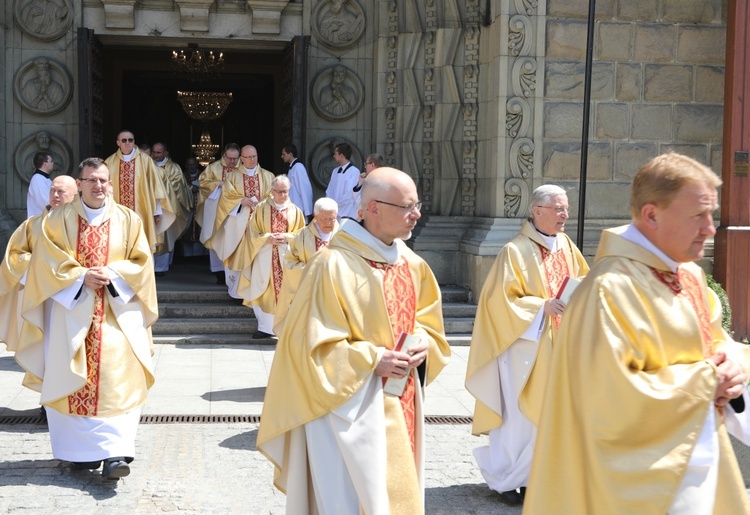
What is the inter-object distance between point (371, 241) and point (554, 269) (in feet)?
6.35

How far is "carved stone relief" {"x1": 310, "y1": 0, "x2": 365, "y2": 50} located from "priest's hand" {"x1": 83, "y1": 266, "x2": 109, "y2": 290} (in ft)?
25.9

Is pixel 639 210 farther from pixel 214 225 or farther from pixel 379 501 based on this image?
pixel 214 225

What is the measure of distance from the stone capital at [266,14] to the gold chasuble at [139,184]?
2484 mm

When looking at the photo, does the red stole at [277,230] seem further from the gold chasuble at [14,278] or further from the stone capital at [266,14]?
the stone capital at [266,14]

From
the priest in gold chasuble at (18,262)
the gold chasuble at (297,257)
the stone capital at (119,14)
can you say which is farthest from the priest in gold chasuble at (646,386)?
the stone capital at (119,14)

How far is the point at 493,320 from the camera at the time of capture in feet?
18.2

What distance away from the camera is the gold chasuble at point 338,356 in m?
3.74

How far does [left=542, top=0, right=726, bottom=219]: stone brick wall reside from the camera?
11.1 metres

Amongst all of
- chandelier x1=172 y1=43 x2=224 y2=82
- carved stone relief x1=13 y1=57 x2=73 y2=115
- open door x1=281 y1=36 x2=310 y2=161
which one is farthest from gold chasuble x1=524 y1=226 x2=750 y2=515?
chandelier x1=172 y1=43 x2=224 y2=82

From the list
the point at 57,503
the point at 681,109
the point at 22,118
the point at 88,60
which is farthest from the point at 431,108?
the point at 57,503

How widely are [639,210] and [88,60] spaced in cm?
1011

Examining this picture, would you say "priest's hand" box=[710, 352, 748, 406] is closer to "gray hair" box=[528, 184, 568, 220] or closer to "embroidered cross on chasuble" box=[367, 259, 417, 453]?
"embroidered cross on chasuble" box=[367, 259, 417, 453]

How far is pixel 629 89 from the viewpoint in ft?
37.1

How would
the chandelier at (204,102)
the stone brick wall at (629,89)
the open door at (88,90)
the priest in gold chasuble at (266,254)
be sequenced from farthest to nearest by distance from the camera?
1. the chandelier at (204,102)
2. the open door at (88,90)
3. the stone brick wall at (629,89)
4. the priest in gold chasuble at (266,254)
